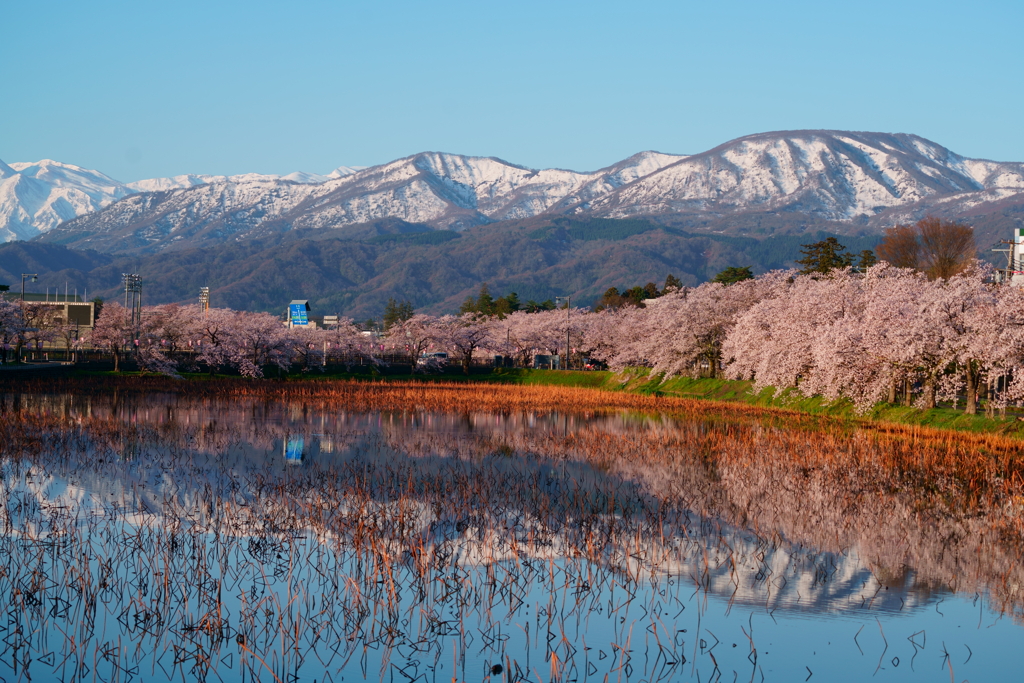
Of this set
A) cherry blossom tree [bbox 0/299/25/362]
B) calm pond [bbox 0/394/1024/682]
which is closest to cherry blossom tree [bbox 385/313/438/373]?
cherry blossom tree [bbox 0/299/25/362]

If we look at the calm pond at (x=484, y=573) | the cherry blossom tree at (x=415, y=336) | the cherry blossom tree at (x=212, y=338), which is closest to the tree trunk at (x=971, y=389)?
the calm pond at (x=484, y=573)

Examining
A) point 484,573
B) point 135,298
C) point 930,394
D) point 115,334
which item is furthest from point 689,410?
point 135,298

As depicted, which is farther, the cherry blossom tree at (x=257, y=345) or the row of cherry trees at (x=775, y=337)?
the cherry blossom tree at (x=257, y=345)

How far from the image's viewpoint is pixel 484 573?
1364 centimetres

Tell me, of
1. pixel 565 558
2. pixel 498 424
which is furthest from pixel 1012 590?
pixel 498 424

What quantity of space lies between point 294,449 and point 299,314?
9610 centimetres

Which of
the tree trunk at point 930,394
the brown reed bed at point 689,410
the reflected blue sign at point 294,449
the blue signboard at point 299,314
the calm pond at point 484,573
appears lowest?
the calm pond at point 484,573

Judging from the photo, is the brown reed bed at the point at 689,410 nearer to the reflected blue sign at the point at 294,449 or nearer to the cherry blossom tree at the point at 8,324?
the cherry blossom tree at the point at 8,324

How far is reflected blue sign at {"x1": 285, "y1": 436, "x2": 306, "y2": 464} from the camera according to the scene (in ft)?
83.5

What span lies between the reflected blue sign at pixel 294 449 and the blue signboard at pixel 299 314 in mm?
90545

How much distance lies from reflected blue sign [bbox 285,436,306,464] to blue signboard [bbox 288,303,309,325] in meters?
90.5

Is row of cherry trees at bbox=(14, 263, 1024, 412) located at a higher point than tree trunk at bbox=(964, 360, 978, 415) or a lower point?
higher

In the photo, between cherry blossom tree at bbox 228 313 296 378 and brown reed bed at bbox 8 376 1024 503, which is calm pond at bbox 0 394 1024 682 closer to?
brown reed bed at bbox 8 376 1024 503

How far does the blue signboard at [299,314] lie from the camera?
393 feet
